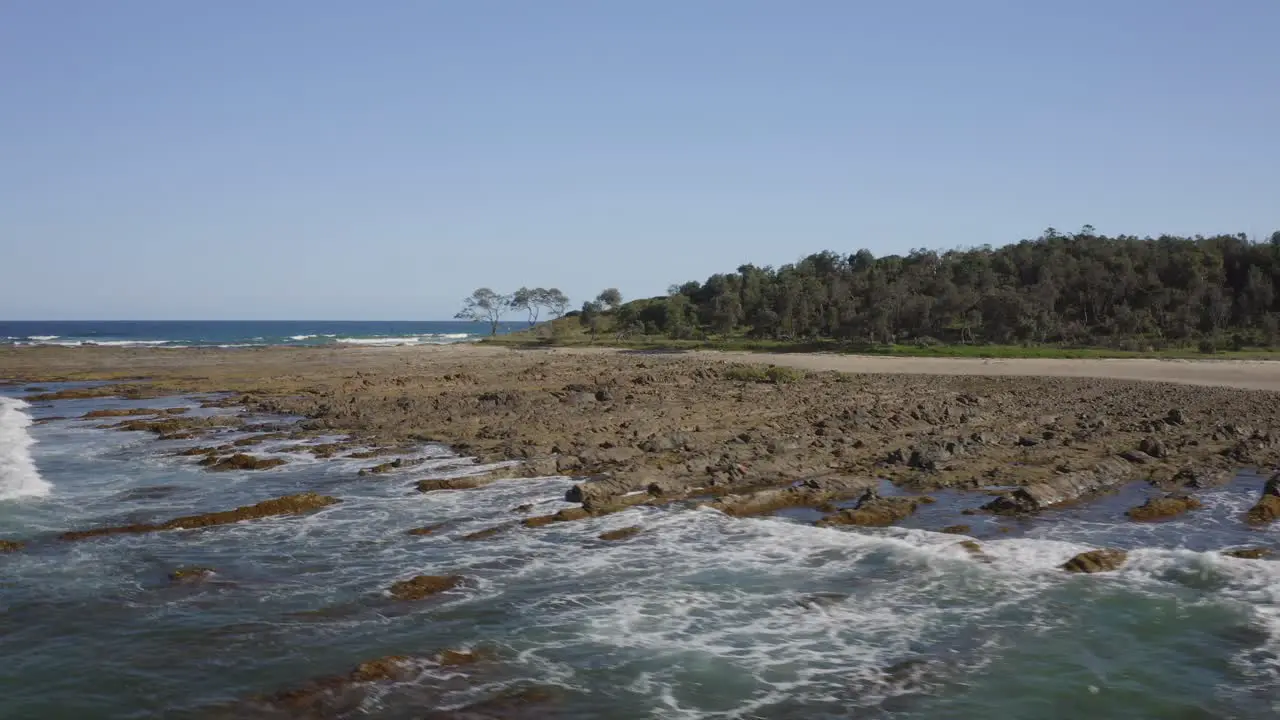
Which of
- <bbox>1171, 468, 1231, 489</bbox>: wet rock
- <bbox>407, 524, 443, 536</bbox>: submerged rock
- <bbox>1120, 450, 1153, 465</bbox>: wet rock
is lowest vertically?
<bbox>407, 524, 443, 536</bbox>: submerged rock

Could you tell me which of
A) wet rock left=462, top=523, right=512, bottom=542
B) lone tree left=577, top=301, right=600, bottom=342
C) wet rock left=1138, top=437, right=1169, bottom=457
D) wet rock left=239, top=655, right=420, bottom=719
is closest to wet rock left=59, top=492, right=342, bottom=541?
wet rock left=462, top=523, right=512, bottom=542

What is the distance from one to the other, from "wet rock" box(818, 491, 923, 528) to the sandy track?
26929 millimetres

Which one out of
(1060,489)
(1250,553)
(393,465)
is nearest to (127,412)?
(393,465)

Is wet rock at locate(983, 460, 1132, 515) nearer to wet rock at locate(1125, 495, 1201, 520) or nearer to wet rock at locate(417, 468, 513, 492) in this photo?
wet rock at locate(1125, 495, 1201, 520)

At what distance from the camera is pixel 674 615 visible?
35.3ft

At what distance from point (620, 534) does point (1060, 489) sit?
8.29 m

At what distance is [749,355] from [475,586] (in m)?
49.9

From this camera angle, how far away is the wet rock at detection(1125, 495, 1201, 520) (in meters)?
15.0

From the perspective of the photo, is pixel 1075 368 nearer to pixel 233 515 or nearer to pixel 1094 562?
pixel 1094 562

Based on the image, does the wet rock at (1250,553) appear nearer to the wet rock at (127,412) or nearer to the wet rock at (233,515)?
the wet rock at (233,515)

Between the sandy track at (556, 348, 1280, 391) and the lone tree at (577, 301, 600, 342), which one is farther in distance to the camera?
the lone tree at (577, 301, 600, 342)

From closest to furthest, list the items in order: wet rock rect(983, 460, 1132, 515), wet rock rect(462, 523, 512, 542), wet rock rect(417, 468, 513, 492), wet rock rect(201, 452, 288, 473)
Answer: wet rock rect(462, 523, 512, 542)
wet rock rect(983, 460, 1132, 515)
wet rock rect(417, 468, 513, 492)
wet rock rect(201, 452, 288, 473)

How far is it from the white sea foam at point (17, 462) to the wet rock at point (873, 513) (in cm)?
1520

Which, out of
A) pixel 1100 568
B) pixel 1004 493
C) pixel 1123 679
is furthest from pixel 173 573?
pixel 1004 493
